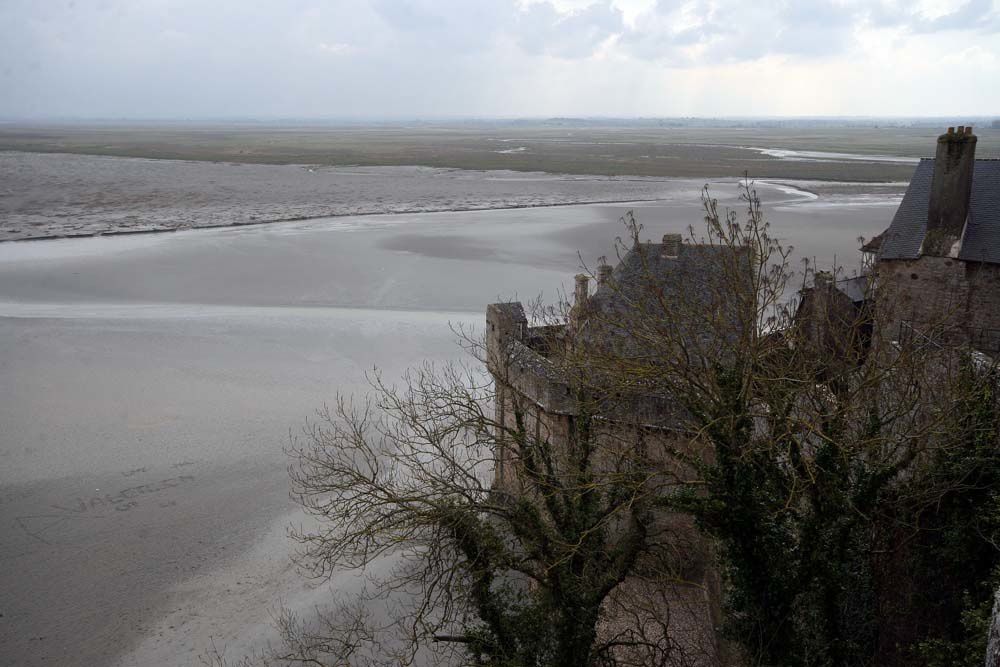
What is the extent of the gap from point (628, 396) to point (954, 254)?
1077 centimetres

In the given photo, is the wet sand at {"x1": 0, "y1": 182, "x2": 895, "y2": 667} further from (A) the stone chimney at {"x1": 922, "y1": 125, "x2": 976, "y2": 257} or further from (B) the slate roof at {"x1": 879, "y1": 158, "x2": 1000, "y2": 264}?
(A) the stone chimney at {"x1": 922, "y1": 125, "x2": 976, "y2": 257}

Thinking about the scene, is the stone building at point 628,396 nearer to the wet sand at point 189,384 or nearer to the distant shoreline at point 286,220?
the wet sand at point 189,384

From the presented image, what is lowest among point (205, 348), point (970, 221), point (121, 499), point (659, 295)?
point (121, 499)

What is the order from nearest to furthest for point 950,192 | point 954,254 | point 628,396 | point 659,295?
point 659,295 → point 628,396 → point 954,254 → point 950,192

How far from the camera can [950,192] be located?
19.1 m

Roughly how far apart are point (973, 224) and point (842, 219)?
3596 centimetres

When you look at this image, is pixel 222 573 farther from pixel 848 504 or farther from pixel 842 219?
pixel 842 219

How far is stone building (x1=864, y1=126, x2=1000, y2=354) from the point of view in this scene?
18.4 metres

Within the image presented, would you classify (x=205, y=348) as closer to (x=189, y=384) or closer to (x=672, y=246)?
(x=189, y=384)

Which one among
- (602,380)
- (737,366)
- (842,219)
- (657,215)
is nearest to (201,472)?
(602,380)

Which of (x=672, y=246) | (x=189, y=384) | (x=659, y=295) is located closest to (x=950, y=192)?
(x=672, y=246)

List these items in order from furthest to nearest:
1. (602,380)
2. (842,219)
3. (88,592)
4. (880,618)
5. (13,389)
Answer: (842,219), (13,389), (88,592), (602,380), (880,618)

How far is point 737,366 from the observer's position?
10.3 meters

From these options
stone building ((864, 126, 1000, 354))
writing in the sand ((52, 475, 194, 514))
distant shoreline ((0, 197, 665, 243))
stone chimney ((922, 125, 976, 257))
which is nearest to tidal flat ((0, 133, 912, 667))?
writing in the sand ((52, 475, 194, 514))
